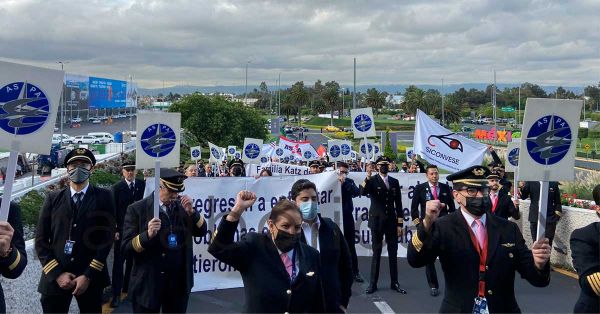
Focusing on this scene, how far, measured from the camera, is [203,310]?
779cm

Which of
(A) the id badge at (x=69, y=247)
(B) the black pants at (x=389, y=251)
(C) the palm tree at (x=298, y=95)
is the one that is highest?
(C) the palm tree at (x=298, y=95)

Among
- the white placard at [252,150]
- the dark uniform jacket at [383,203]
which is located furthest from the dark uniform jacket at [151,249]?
the white placard at [252,150]

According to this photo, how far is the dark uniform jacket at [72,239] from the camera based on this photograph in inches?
207

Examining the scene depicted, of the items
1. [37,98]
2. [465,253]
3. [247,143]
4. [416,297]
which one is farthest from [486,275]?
[247,143]

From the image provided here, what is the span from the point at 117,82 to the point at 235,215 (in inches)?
3934

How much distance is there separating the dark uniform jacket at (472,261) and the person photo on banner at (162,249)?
2.23m

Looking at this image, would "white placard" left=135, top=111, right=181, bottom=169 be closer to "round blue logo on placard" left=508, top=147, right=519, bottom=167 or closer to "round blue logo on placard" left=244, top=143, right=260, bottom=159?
"round blue logo on placard" left=508, top=147, right=519, bottom=167

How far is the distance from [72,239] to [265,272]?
7.48 feet

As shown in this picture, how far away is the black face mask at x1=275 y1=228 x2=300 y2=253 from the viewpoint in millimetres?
3861

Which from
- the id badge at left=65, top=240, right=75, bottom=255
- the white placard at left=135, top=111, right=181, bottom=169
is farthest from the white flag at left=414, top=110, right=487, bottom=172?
the id badge at left=65, top=240, right=75, bottom=255

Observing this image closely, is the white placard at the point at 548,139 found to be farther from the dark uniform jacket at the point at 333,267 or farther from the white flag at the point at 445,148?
the white flag at the point at 445,148

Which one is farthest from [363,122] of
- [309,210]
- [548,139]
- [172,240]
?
[548,139]

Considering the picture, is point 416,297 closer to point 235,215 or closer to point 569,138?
point 569,138

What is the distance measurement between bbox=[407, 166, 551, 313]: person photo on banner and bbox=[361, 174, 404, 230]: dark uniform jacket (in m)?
4.78
